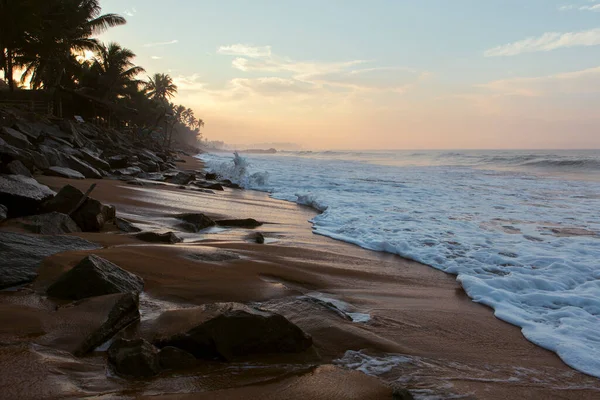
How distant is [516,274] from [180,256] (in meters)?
3.71

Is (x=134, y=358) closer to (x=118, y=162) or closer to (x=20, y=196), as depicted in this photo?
(x=20, y=196)

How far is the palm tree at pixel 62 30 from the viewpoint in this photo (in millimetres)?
23688

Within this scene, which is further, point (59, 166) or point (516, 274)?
point (59, 166)

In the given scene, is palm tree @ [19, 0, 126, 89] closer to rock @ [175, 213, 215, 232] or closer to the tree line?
the tree line

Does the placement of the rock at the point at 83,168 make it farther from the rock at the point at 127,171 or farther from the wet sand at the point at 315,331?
the wet sand at the point at 315,331

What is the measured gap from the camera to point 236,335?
2.33 m

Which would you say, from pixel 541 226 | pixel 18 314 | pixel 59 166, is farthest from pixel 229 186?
pixel 18 314

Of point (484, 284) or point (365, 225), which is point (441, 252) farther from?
point (365, 225)

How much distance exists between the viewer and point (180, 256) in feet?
13.5

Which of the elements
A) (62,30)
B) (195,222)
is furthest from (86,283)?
(62,30)

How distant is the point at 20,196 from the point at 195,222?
238 centimetres

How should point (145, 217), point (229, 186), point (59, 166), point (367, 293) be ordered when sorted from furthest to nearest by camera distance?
point (229, 186)
point (59, 166)
point (145, 217)
point (367, 293)

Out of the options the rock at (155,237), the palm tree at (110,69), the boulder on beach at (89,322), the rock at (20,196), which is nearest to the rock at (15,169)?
the rock at (20,196)

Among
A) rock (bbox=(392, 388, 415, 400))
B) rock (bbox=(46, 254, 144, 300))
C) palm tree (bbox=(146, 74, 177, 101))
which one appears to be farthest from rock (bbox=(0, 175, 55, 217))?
palm tree (bbox=(146, 74, 177, 101))
